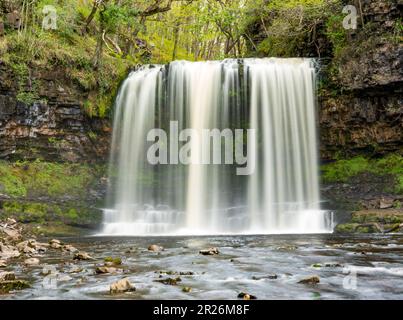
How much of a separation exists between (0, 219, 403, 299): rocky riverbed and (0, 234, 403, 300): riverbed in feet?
0.04

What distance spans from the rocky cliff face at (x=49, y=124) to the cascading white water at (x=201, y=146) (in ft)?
3.71

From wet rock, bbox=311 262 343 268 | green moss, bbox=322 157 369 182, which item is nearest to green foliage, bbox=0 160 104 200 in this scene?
green moss, bbox=322 157 369 182

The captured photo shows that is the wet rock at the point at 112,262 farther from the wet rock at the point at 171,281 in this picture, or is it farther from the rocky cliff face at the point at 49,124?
the rocky cliff face at the point at 49,124

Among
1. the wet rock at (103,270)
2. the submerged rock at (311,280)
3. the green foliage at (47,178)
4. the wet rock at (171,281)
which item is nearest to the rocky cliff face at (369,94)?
the green foliage at (47,178)

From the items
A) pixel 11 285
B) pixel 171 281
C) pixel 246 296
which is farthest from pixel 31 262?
pixel 246 296

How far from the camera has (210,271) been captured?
7863mm

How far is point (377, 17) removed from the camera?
60.2 feet

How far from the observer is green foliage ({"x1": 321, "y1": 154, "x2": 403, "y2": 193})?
17.9 metres

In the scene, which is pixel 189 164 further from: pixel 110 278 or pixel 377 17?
pixel 110 278

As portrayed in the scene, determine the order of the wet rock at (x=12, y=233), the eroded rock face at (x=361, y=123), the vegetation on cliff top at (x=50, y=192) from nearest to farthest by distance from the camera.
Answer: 1. the wet rock at (x=12, y=233)
2. the vegetation on cliff top at (x=50, y=192)
3. the eroded rock face at (x=361, y=123)

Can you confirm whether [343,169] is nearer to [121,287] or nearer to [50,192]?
[50,192]

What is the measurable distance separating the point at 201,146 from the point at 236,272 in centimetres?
1218

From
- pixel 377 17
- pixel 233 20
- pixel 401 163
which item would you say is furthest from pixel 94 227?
pixel 233 20

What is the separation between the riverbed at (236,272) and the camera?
6.04 metres
